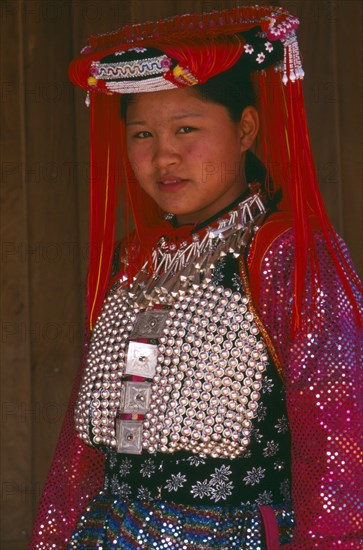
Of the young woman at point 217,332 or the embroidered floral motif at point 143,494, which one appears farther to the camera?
the embroidered floral motif at point 143,494

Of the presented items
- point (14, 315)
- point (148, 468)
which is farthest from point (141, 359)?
point (14, 315)

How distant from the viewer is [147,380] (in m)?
1.91

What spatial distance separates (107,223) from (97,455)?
496 millimetres

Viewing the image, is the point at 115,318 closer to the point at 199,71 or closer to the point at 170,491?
the point at 170,491

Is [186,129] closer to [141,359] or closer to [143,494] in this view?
[141,359]

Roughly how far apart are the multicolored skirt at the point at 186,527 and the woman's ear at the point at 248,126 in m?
0.71

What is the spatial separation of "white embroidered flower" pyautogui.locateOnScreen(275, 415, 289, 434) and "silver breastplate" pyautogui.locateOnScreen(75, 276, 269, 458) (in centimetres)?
7

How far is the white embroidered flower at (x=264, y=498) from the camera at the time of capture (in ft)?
6.09

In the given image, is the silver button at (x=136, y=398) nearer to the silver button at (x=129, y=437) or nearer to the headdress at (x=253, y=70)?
the silver button at (x=129, y=437)

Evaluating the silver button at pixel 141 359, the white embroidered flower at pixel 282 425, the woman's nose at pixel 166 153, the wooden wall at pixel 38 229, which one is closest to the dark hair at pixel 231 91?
the woman's nose at pixel 166 153

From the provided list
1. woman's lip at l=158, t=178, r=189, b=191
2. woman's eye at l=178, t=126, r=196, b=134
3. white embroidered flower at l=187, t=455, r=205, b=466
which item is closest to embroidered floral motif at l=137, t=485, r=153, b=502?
white embroidered flower at l=187, t=455, r=205, b=466

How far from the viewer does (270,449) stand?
6.10 ft

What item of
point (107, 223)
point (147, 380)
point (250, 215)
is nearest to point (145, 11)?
point (107, 223)

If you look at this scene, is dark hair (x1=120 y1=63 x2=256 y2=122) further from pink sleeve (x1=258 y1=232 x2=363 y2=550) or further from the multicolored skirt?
the multicolored skirt
